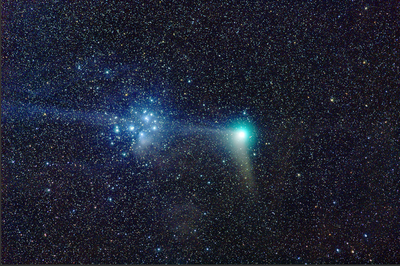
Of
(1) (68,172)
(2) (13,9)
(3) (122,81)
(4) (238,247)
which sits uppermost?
(2) (13,9)

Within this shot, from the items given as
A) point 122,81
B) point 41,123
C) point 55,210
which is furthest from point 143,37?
point 55,210

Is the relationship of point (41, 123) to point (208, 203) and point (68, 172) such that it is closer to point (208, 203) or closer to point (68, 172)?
point (68, 172)

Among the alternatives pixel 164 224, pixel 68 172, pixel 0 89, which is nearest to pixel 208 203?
pixel 164 224

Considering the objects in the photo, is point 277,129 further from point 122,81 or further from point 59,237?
point 59,237

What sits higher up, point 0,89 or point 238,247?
point 0,89

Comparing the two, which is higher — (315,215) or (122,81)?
(122,81)
